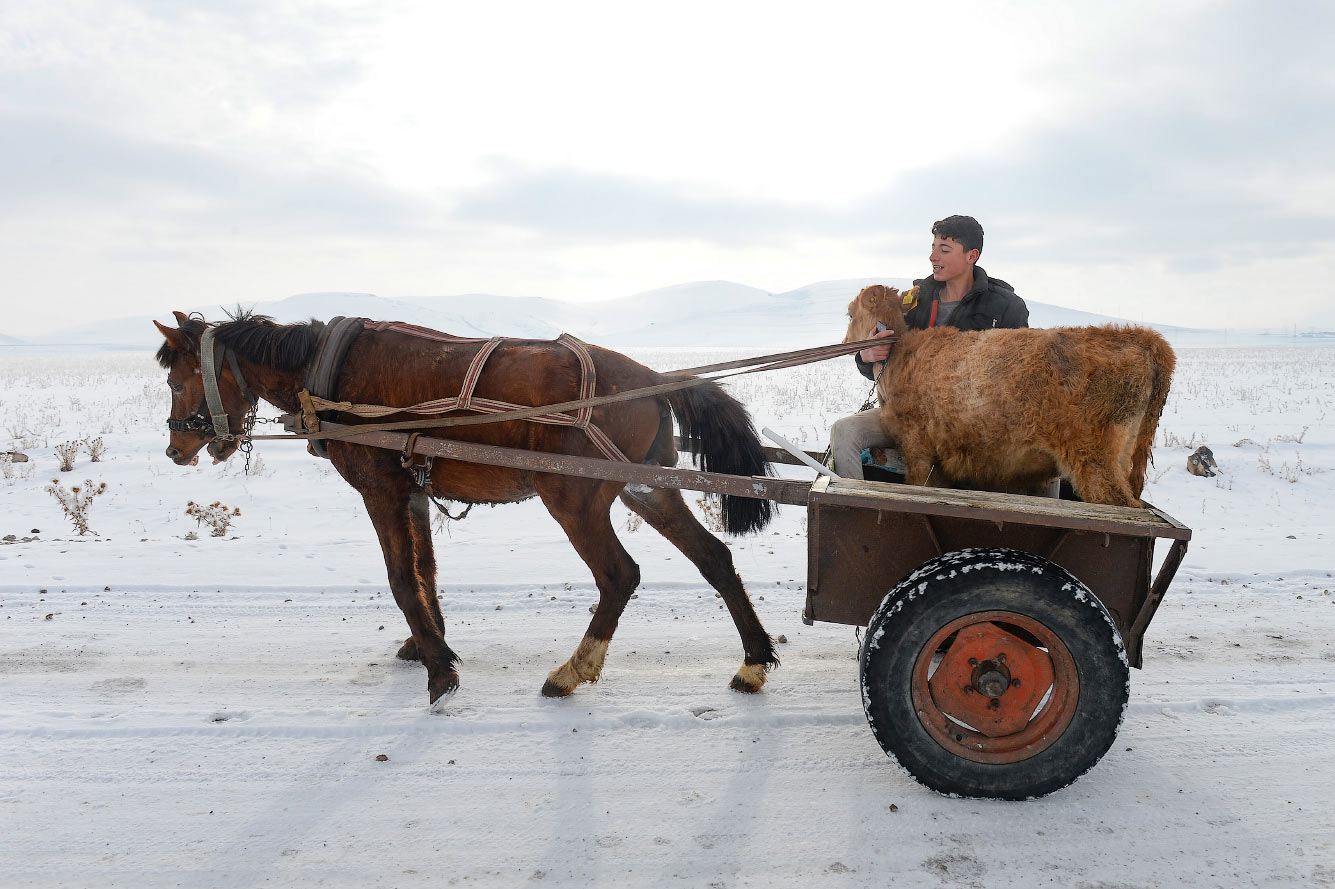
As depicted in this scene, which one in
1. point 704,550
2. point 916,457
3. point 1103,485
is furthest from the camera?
point 704,550

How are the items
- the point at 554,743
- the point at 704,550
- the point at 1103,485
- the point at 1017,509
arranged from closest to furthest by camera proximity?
1. the point at 1017,509
2. the point at 1103,485
3. the point at 554,743
4. the point at 704,550

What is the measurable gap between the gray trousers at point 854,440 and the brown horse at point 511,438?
0.57 meters

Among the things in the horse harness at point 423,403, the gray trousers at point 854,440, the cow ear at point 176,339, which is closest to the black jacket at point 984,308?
the gray trousers at point 854,440

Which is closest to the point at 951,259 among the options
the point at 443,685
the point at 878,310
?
the point at 878,310

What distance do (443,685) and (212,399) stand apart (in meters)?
1.95

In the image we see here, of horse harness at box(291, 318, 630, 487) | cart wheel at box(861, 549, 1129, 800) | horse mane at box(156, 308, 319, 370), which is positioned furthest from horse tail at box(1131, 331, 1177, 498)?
horse mane at box(156, 308, 319, 370)

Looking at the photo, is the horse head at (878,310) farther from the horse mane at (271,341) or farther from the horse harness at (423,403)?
the horse mane at (271,341)

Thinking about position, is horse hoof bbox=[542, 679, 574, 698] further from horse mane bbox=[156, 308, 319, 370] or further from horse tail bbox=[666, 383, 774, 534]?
horse mane bbox=[156, 308, 319, 370]

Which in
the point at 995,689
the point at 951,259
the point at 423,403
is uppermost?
the point at 951,259

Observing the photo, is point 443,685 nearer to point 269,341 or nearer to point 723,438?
point 723,438

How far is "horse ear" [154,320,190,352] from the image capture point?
410 cm

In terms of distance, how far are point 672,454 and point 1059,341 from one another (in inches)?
74.8

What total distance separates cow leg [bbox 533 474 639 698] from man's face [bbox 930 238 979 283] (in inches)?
78.8

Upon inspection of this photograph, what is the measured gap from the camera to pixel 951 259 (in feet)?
→ 12.9
